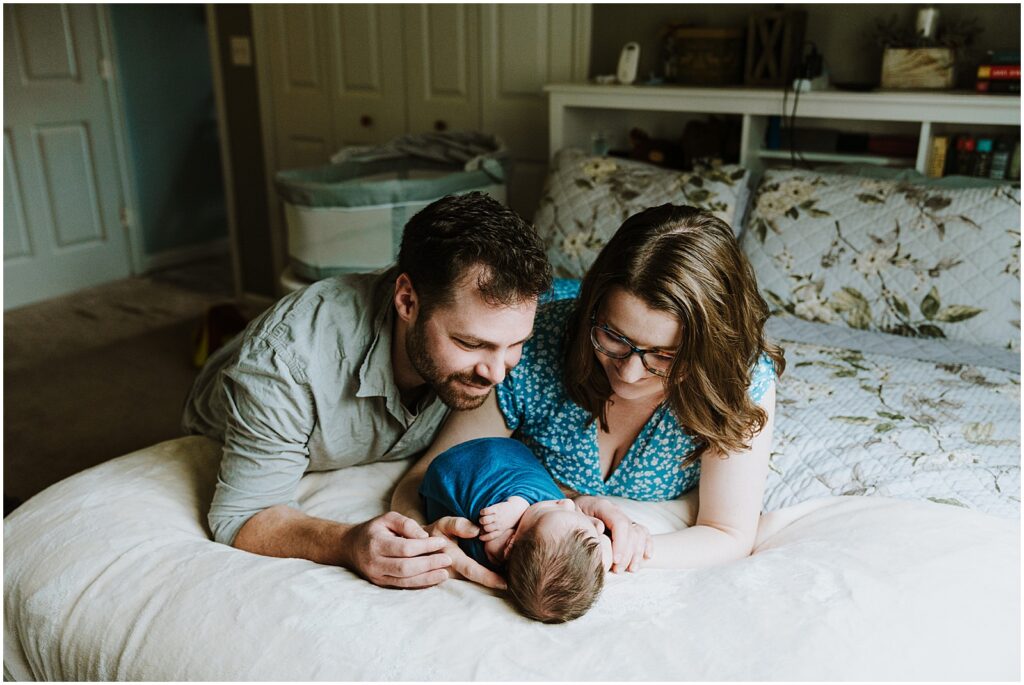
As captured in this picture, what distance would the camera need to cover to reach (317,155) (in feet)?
12.1

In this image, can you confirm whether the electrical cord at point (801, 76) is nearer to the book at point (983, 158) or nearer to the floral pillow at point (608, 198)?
the floral pillow at point (608, 198)

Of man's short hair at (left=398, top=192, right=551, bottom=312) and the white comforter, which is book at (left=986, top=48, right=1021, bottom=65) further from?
man's short hair at (left=398, top=192, right=551, bottom=312)

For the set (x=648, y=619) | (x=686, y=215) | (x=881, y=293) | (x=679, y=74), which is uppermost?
(x=679, y=74)

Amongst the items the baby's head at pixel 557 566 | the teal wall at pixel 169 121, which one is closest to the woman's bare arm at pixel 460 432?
the baby's head at pixel 557 566

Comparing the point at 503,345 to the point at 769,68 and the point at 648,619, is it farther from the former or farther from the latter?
the point at 769,68

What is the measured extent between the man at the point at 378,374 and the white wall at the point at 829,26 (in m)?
1.76

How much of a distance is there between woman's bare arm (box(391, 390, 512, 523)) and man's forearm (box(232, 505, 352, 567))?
0.16m

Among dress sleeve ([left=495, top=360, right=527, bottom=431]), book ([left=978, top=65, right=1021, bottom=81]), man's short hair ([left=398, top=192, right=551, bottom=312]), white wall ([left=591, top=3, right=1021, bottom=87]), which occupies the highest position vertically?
white wall ([left=591, top=3, right=1021, bottom=87])

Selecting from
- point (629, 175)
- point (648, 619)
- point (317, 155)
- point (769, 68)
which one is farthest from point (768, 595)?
point (317, 155)

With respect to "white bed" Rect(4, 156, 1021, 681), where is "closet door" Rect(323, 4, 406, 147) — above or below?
above

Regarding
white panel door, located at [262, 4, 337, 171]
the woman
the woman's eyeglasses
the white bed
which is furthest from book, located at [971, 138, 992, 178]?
white panel door, located at [262, 4, 337, 171]

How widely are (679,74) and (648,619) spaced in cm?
205

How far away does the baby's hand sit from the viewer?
1169mm

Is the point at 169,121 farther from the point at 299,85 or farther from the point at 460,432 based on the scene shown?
the point at 460,432
